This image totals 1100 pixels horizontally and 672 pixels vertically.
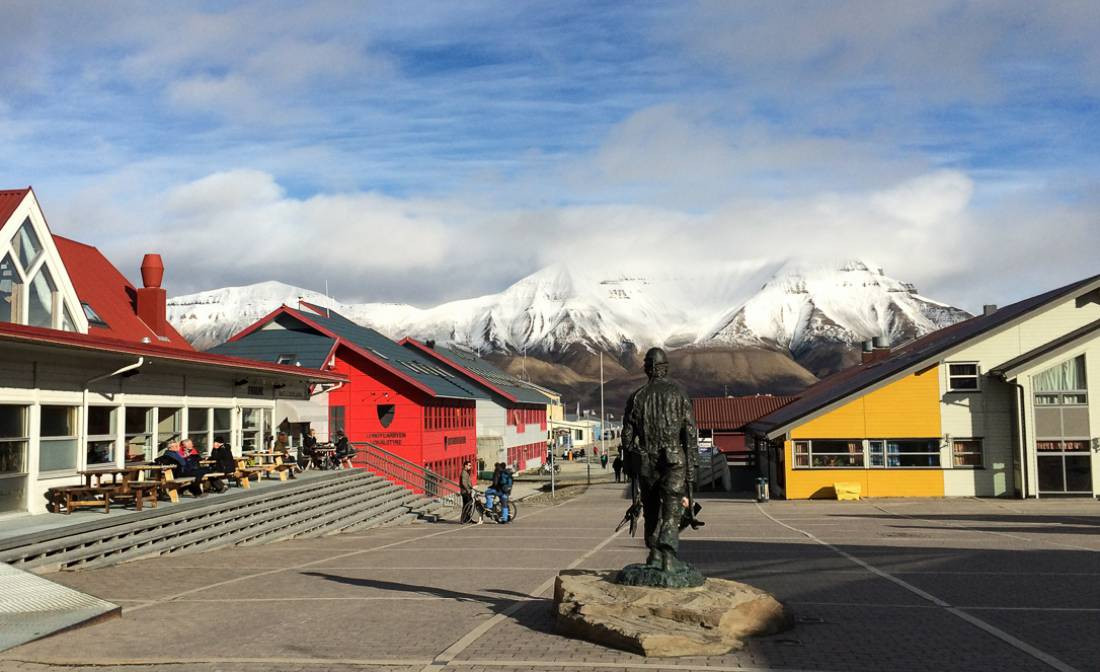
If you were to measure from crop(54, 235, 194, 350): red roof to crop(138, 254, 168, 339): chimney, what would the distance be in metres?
0.33

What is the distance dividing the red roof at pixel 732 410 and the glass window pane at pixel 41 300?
4011 centimetres

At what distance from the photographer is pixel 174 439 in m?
23.1

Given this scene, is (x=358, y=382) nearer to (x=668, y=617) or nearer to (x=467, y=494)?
(x=467, y=494)

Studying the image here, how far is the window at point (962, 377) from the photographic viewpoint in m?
36.3

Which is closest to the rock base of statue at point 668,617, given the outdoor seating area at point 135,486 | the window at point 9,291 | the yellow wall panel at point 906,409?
the outdoor seating area at point 135,486

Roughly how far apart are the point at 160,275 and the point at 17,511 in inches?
755

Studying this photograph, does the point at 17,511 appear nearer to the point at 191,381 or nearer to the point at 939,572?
the point at 191,381

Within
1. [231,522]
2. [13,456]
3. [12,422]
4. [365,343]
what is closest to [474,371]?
[365,343]

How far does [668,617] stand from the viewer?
10.0 m

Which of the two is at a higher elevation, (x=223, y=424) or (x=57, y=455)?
(x=223, y=424)

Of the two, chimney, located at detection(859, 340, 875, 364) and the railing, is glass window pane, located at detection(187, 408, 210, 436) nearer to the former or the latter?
the railing

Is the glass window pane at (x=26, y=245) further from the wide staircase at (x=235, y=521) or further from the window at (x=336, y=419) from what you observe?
the window at (x=336, y=419)

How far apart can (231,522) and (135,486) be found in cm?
282

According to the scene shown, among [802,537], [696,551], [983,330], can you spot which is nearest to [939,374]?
[983,330]
